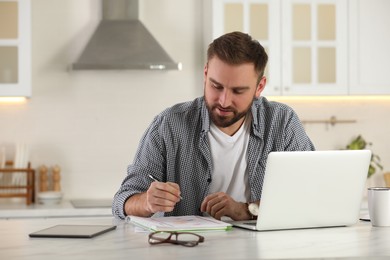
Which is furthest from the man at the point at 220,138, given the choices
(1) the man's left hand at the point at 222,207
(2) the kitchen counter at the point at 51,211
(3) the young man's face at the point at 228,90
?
(2) the kitchen counter at the point at 51,211

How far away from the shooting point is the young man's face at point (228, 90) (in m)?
2.96

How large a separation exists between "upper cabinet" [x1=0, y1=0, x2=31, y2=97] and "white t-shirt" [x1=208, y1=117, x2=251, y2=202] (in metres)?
1.85

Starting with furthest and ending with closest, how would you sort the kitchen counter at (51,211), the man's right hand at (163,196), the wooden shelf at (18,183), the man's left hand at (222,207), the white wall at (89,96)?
the white wall at (89,96)
the wooden shelf at (18,183)
the kitchen counter at (51,211)
the man's left hand at (222,207)
the man's right hand at (163,196)

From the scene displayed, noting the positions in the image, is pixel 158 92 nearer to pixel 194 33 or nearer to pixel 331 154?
pixel 194 33

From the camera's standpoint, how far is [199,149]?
310cm

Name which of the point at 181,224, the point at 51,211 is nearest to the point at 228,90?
the point at 181,224

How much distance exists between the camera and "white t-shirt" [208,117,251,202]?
313 centimetres

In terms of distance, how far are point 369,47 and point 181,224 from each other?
9.46 ft

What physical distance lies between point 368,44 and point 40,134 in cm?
215

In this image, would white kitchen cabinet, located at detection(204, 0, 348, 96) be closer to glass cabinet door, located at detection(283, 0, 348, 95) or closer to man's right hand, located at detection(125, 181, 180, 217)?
glass cabinet door, located at detection(283, 0, 348, 95)

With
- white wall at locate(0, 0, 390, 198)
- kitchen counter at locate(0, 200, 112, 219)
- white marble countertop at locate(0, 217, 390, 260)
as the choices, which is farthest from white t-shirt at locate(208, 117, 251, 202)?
white wall at locate(0, 0, 390, 198)

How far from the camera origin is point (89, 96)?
5031 millimetres

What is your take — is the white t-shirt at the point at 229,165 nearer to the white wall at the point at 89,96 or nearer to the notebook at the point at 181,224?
the notebook at the point at 181,224

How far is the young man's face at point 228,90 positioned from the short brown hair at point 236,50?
19mm
